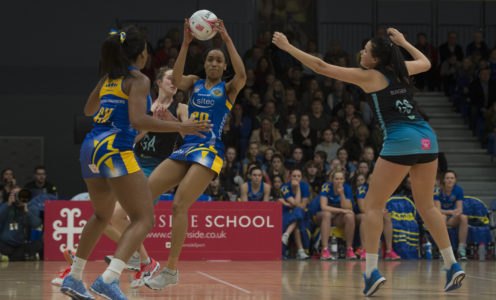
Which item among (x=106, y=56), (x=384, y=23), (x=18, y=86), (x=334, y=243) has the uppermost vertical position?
(x=384, y=23)

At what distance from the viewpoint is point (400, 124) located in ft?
20.1

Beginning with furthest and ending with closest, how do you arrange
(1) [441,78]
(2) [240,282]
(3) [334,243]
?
(1) [441,78] < (3) [334,243] < (2) [240,282]

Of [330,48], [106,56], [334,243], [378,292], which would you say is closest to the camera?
[106,56]

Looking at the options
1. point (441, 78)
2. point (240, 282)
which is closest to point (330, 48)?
→ point (441, 78)

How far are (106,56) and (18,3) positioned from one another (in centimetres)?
1298

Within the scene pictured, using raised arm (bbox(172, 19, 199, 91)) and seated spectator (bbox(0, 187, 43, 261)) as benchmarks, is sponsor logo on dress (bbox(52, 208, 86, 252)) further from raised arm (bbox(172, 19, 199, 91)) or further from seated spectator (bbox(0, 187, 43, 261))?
raised arm (bbox(172, 19, 199, 91))

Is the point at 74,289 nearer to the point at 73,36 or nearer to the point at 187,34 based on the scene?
the point at 187,34

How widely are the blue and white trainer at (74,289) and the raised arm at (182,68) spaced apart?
214cm

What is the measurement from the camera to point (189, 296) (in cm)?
591

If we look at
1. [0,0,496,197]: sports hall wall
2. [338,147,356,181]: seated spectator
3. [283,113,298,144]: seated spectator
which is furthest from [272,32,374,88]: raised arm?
[0,0,496,197]: sports hall wall

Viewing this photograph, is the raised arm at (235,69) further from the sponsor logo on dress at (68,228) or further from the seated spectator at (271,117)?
the seated spectator at (271,117)

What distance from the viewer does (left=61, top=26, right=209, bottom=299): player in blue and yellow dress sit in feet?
16.3

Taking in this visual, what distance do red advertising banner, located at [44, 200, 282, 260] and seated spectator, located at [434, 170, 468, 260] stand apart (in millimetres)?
2836

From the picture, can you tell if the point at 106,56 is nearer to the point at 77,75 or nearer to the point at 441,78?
the point at 77,75
